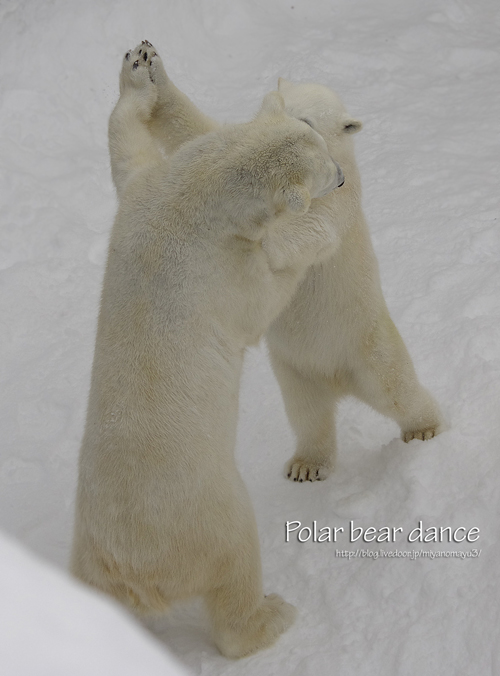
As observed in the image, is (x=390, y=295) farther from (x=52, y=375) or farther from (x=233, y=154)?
(x=233, y=154)

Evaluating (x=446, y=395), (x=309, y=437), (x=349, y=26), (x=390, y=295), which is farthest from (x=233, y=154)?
(x=349, y=26)

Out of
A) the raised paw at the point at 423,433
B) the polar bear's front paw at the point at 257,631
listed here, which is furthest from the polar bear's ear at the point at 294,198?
the raised paw at the point at 423,433

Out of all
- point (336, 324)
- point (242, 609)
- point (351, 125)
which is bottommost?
point (242, 609)

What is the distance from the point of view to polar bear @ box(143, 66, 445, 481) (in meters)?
3.46

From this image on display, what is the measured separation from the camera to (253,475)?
4.26 metres

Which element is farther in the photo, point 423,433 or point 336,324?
point 423,433

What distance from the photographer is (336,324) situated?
359 centimetres

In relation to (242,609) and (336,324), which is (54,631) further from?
(336,324)

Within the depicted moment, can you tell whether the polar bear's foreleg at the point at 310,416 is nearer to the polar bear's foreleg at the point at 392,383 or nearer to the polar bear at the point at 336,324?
the polar bear at the point at 336,324

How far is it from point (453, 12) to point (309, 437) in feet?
18.0

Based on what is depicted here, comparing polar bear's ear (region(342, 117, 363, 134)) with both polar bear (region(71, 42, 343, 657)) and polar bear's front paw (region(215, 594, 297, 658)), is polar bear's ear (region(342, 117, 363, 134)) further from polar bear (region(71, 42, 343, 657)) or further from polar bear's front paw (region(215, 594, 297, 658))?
polar bear's front paw (region(215, 594, 297, 658))

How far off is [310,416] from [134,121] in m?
1.60

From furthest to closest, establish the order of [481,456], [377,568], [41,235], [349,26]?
[349,26], [41,235], [481,456], [377,568]

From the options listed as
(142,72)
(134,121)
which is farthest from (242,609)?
(142,72)
